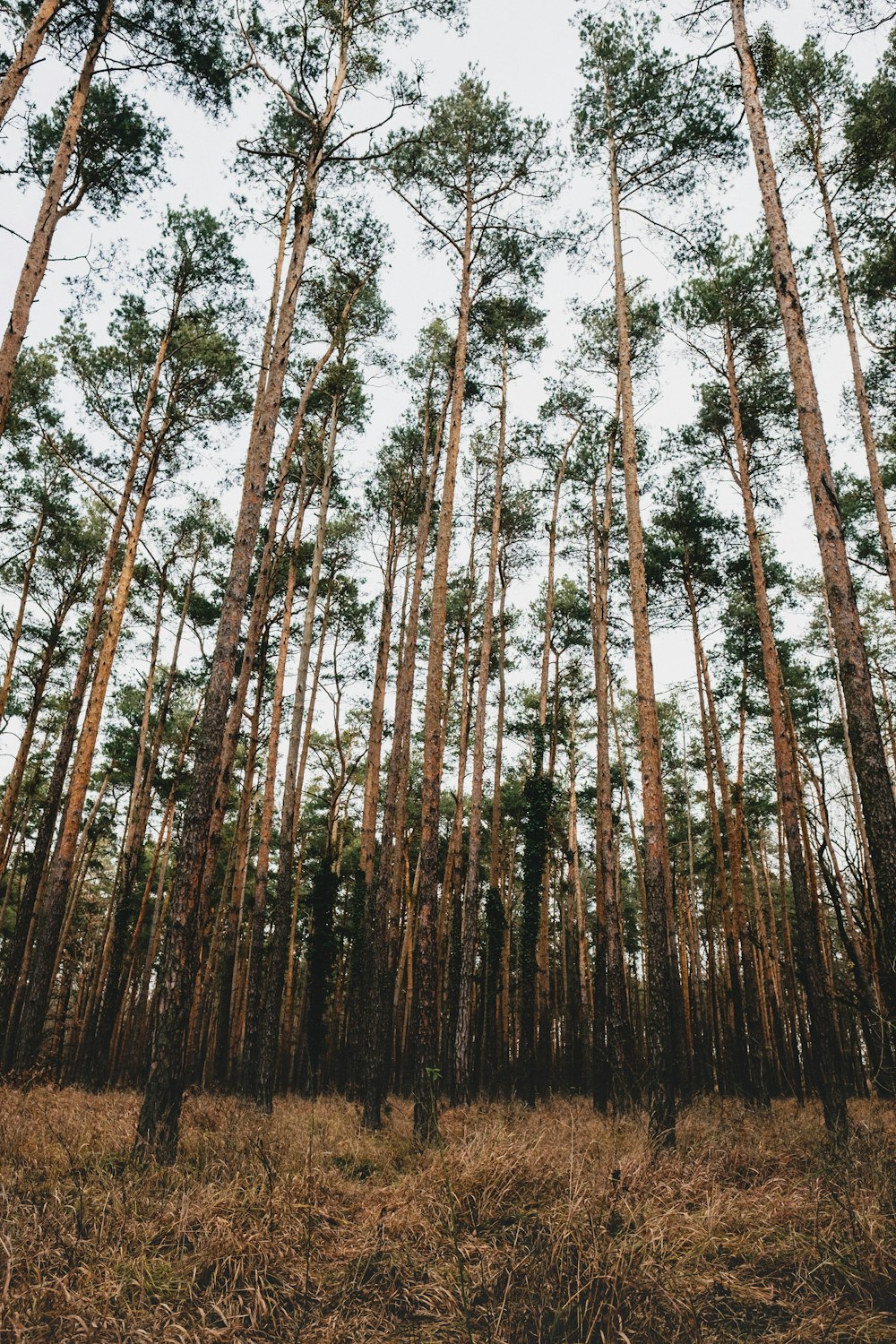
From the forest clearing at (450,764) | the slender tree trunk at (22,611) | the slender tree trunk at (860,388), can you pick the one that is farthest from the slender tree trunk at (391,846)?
the slender tree trunk at (22,611)

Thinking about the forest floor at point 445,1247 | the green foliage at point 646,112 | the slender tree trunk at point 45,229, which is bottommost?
the forest floor at point 445,1247

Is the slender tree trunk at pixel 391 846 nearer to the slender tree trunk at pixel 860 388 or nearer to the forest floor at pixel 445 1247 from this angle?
the forest floor at pixel 445 1247

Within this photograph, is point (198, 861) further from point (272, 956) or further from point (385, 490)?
point (385, 490)

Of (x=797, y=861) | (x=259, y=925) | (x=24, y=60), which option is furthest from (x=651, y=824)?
(x=24, y=60)

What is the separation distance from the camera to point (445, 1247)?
3.56 metres

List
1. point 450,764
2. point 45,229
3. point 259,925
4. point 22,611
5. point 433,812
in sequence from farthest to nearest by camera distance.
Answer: point 450,764
point 22,611
point 259,925
point 433,812
point 45,229

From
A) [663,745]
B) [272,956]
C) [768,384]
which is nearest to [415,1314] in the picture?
[272,956]

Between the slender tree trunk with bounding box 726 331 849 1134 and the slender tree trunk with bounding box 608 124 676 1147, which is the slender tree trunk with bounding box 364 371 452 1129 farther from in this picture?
the slender tree trunk with bounding box 726 331 849 1134

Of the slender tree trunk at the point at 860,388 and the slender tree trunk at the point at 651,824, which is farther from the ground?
the slender tree trunk at the point at 860,388

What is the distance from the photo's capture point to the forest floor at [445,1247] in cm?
294

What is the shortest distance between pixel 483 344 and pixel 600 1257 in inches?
486

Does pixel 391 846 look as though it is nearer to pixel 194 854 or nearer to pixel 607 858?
pixel 607 858

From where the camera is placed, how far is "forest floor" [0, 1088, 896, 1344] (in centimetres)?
294

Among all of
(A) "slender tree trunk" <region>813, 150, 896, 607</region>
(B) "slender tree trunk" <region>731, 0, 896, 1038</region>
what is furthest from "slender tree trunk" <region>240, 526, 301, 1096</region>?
(A) "slender tree trunk" <region>813, 150, 896, 607</region>
